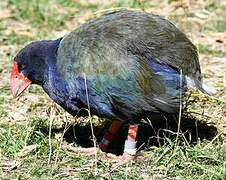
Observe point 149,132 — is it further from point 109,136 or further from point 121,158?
point 121,158

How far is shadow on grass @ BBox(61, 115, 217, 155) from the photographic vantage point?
4.53 m

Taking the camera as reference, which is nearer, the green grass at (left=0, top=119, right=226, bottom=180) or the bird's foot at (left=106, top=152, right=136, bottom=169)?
the green grass at (left=0, top=119, right=226, bottom=180)

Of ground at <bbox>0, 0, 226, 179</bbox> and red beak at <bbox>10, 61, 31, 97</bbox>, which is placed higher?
red beak at <bbox>10, 61, 31, 97</bbox>

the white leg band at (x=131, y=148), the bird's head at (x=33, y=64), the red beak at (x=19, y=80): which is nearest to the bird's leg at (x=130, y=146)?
the white leg band at (x=131, y=148)

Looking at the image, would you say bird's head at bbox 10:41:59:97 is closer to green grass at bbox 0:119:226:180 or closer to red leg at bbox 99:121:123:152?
green grass at bbox 0:119:226:180

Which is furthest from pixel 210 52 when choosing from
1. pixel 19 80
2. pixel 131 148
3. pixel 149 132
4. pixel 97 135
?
pixel 19 80

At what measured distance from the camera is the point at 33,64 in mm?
4281

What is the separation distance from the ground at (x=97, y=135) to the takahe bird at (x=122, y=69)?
0.78 feet

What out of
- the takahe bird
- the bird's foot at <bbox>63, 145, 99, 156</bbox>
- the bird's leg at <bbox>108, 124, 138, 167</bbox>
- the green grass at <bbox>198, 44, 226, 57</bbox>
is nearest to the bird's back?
the takahe bird

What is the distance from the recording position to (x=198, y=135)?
456 centimetres

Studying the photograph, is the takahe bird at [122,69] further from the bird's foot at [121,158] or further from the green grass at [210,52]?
the green grass at [210,52]

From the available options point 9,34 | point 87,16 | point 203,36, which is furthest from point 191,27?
point 9,34

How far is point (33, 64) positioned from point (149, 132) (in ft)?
3.33

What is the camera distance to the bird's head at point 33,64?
167 inches
